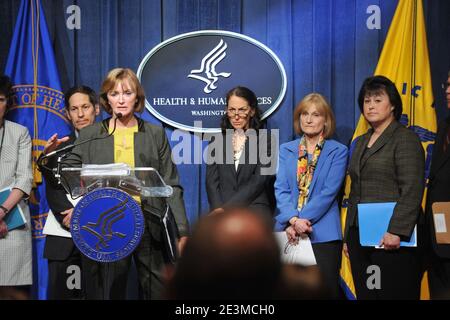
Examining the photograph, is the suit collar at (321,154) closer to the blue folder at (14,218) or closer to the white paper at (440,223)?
the white paper at (440,223)

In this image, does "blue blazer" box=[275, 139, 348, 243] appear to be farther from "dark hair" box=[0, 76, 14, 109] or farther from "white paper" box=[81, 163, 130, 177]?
"dark hair" box=[0, 76, 14, 109]

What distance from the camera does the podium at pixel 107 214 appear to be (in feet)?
10.1

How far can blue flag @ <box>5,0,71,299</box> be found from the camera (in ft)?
14.9

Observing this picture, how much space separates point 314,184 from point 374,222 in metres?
0.47

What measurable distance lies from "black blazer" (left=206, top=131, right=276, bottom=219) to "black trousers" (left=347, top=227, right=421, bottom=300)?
637mm

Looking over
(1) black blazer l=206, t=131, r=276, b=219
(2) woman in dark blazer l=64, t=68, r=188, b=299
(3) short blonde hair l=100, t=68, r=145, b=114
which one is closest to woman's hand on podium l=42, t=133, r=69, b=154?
(2) woman in dark blazer l=64, t=68, r=188, b=299

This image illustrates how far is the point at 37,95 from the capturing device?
4574 millimetres

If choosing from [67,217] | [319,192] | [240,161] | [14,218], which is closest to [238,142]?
[240,161]

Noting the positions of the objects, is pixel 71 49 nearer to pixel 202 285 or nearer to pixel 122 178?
pixel 122 178

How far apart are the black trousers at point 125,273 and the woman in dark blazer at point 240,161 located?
0.73 m

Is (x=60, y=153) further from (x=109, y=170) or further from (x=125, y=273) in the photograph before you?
(x=125, y=273)

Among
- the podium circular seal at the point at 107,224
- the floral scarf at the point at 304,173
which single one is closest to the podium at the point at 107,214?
the podium circular seal at the point at 107,224

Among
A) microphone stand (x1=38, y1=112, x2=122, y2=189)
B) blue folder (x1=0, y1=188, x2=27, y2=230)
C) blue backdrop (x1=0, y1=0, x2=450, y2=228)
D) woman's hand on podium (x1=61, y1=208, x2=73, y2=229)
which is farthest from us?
blue backdrop (x1=0, y1=0, x2=450, y2=228)

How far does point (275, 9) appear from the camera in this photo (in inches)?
187
